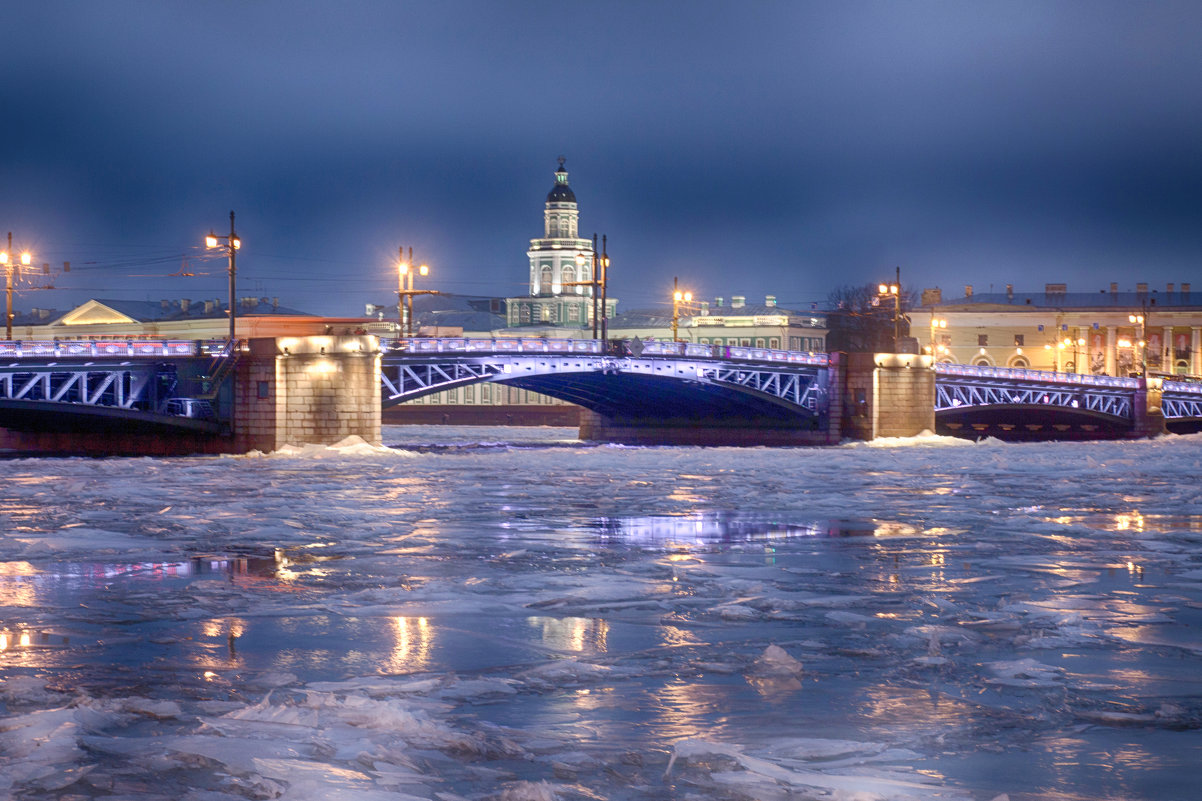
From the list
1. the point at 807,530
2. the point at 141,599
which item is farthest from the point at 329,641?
the point at 807,530

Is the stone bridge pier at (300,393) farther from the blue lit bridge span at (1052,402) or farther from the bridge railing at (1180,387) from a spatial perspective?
the bridge railing at (1180,387)

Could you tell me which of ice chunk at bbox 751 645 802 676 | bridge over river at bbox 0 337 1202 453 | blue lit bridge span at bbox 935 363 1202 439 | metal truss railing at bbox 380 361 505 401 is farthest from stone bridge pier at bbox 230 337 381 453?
ice chunk at bbox 751 645 802 676

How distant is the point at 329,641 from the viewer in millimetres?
11734

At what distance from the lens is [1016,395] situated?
66.3 m

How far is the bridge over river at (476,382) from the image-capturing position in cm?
4534

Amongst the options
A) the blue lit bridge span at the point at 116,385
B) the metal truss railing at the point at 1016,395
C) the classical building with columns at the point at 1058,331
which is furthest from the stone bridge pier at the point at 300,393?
the classical building with columns at the point at 1058,331

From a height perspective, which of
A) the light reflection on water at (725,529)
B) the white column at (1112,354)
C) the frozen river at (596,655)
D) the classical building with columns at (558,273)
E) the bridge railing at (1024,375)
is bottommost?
the light reflection on water at (725,529)

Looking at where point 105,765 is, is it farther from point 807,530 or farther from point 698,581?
point 807,530

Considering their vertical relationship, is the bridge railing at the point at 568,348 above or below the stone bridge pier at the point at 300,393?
above

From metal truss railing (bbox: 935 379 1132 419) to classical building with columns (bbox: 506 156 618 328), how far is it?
166 feet

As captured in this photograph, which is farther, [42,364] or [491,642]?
[42,364]

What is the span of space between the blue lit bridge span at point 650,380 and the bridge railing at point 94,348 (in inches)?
262

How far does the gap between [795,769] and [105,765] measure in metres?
3.75

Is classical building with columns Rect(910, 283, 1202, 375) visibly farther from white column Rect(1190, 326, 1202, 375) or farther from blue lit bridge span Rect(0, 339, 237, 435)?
blue lit bridge span Rect(0, 339, 237, 435)
